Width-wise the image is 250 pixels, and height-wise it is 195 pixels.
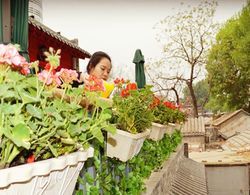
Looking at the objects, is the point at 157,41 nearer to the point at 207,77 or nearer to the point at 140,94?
the point at 207,77

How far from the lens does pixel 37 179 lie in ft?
2.55

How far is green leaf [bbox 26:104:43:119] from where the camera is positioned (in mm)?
841

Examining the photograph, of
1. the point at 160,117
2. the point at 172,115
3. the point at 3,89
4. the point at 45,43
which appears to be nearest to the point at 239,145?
the point at 45,43

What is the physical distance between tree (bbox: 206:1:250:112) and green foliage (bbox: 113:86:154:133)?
18987mm

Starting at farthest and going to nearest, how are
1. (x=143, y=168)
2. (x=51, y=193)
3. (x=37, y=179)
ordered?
(x=143, y=168)
(x=51, y=193)
(x=37, y=179)

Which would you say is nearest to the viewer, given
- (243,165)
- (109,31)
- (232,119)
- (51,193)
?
(51,193)

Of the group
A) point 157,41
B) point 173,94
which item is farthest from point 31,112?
point 157,41

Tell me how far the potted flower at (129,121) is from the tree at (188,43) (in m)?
18.9

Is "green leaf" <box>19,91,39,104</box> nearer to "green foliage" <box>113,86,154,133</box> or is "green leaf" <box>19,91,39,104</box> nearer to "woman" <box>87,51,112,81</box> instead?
"green foliage" <box>113,86,154,133</box>

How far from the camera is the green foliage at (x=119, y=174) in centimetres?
175

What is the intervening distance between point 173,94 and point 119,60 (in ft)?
17.6

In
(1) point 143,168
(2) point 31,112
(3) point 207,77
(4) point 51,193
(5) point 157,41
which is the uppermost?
(5) point 157,41

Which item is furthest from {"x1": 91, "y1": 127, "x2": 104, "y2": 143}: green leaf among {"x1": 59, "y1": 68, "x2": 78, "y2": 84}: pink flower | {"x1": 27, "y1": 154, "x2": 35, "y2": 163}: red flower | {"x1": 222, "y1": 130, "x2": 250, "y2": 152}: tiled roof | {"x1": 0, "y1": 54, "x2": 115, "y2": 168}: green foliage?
{"x1": 222, "y1": 130, "x2": 250, "y2": 152}: tiled roof

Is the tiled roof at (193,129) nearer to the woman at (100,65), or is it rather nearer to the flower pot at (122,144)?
the woman at (100,65)
